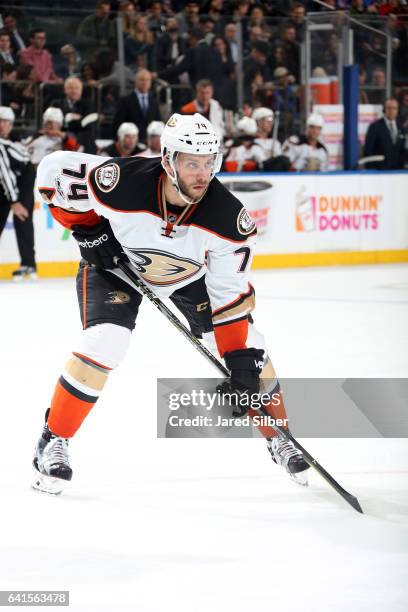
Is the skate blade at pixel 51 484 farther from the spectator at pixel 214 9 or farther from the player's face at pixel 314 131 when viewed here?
the spectator at pixel 214 9

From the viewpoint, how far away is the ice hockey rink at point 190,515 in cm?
243

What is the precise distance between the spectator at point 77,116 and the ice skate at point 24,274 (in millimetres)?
1226

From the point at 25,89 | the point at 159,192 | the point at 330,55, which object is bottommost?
the point at 159,192

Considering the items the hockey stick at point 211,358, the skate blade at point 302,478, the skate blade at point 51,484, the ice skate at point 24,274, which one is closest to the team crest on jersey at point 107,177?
the hockey stick at point 211,358

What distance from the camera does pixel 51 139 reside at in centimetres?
943

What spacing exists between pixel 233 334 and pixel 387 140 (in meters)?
8.17

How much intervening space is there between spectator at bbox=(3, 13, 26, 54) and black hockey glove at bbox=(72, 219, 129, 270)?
6832 mm

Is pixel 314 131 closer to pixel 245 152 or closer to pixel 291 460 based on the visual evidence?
pixel 245 152

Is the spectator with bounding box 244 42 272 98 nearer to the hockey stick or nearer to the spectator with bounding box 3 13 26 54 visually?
the spectator with bounding box 3 13 26 54

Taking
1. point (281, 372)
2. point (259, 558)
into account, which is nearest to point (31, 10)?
point (281, 372)

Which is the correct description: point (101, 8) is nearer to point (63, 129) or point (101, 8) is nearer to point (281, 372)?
point (63, 129)

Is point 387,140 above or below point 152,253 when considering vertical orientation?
below

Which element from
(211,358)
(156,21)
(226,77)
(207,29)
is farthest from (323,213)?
(211,358)

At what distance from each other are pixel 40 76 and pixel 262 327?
4.41 metres
